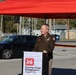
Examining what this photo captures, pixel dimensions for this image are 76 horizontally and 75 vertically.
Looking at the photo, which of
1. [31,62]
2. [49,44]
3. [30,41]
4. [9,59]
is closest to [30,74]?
[31,62]

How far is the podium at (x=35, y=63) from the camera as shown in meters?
9.14

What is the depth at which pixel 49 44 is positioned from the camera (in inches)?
377

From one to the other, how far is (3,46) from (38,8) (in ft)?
47.9

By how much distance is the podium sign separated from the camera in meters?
9.14

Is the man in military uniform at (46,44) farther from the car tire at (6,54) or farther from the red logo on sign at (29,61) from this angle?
the car tire at (6,54)

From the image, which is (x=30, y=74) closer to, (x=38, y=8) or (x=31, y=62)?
(x=31, y=62)

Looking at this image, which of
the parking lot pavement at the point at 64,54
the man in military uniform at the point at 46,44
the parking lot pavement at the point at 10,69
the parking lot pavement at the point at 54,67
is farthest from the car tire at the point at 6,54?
the man in military uniform at the point at 46,44

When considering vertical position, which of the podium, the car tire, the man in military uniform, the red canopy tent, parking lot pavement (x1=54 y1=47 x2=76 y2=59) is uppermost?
the red canopy tent

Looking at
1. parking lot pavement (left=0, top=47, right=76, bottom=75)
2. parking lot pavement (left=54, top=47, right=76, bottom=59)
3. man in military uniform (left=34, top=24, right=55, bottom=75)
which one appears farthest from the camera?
parking lot pavement (left=54, top=47, right=76, bottom=59)

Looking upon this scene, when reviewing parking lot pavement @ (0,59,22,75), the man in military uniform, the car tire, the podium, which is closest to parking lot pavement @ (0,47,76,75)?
parking lot pavement @ (0,59,22,75)

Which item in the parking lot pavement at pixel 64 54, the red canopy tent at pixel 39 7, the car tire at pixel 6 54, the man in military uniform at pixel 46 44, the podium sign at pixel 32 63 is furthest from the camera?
the parking lot pavement at pixel 64 54

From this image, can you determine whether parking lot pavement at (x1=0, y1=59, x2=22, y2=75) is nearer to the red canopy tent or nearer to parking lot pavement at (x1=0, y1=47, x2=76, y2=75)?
parking lot pavement at (x1=0, y1=47, x2=76, y2=75)

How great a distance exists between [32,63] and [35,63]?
80 millimetres

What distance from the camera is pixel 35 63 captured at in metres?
9.17
